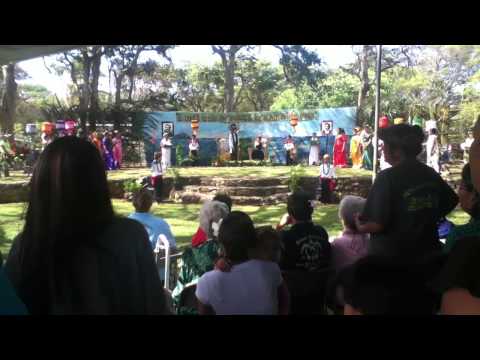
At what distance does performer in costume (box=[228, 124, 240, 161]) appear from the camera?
9.65 m

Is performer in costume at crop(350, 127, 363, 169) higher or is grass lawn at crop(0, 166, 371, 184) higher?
performer in costume at crop(350, 127, 363, 169)

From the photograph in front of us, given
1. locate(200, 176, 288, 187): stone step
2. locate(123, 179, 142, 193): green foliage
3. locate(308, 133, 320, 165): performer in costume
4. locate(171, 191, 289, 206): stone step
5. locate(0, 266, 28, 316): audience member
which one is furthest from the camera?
locate(308, 133, 320, 165): performer in costume

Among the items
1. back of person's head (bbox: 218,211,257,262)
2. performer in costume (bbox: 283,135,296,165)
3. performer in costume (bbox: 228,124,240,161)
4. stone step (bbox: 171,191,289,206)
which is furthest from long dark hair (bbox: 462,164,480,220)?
performer in costume (bbox: 228,124,240,161)

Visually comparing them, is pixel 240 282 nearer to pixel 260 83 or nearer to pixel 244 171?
pixel 244 171

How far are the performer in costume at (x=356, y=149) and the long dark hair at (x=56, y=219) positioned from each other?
8178 millimetres

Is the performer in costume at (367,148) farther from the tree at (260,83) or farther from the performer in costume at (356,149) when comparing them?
the tree at (260,83)

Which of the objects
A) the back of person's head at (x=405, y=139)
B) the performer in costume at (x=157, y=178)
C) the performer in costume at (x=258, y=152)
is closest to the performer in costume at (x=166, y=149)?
the performer in costume at (x=157, y=178)

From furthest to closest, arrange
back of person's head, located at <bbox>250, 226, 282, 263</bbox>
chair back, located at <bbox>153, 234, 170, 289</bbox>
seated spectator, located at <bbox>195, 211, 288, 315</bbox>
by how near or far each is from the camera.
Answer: chair back, located at <bbox>153, 234, 170, 289</bbox> → back of person's head, located at <bbox>250, 226, 282, 263</bbox> → seated spectator, located at <bbox>195, 211, 288, 315</bbox>

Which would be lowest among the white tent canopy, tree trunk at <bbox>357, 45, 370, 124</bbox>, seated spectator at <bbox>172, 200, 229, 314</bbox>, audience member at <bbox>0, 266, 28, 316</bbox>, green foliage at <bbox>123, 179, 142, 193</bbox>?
green foliage at <bbox>123, 179, 142, 193</bbox>

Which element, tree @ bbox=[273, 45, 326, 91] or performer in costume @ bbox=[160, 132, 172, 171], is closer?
tree @ bbox=[273, 45, 326, 91]

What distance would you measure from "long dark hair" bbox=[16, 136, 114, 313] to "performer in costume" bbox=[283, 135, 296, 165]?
8478 mm

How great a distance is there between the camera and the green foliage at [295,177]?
9219mm

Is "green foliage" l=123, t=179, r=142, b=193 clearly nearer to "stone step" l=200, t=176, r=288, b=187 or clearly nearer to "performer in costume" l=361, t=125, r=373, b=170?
"stone step" l=200, t=176, r=288, b=187

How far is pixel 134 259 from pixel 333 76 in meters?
8.34
